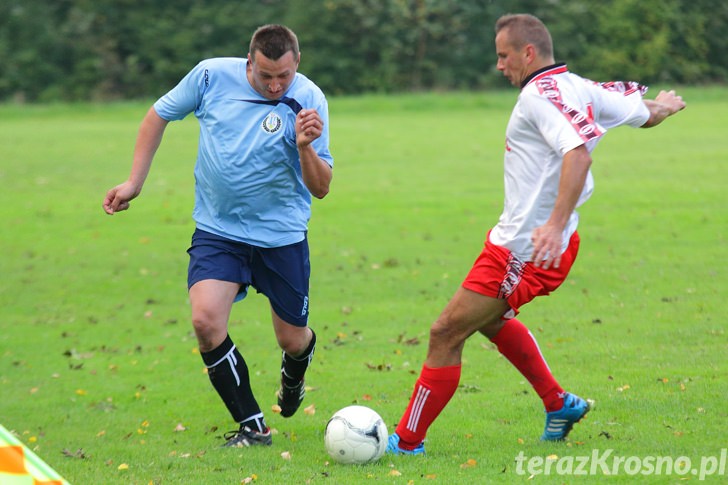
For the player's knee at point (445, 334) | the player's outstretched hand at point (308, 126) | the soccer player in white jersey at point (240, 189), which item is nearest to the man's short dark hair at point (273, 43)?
the soccer player in white jersey at point (240, 189)

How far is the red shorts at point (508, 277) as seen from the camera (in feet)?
18.6

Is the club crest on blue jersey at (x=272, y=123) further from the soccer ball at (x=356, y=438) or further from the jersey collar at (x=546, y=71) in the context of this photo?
the soccer ball at (x=356, y=438)

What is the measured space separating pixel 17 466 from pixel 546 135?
304 centimetres

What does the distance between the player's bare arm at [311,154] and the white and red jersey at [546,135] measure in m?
1.05

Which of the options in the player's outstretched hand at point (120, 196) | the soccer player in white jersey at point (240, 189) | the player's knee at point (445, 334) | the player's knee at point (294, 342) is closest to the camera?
the player's knee at point (445, 334)

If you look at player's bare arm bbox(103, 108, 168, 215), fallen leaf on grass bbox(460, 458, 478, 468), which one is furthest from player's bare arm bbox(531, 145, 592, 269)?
player's bare arm bbox(103, 108, 168, 215)

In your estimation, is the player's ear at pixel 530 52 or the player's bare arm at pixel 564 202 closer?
the player's bare arm at pixel 564 202

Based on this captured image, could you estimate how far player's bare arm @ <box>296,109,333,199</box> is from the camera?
584 cm

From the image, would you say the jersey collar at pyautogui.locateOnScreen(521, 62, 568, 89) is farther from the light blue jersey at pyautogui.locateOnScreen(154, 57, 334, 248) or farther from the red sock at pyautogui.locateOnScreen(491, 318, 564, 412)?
the red sock at pyautogui.locateOnScreen(491, 318, 564, 412)

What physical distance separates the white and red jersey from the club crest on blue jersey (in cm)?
144

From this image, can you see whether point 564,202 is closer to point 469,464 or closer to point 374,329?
point 469,464

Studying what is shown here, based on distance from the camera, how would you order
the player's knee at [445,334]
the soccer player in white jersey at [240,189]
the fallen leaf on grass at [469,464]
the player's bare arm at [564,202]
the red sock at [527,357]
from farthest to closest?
1. the soccer player in white jersey at [240,189]
2. the red sock at [527,357]
3. the player's knee at [445,334]
4. the fallen leaf on grass at [469,464]
5. the player's bare arm at [564,202]

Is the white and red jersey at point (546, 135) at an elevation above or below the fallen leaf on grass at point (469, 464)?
above

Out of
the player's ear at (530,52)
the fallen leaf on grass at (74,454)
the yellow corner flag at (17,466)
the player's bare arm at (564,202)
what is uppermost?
the player's ear at (530,52)
